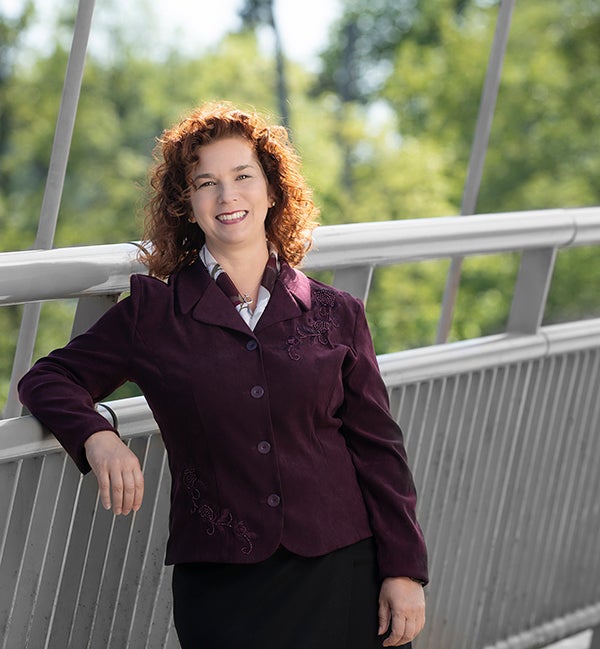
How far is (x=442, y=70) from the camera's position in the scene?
127 feet

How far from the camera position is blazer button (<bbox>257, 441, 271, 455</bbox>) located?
1.83 m

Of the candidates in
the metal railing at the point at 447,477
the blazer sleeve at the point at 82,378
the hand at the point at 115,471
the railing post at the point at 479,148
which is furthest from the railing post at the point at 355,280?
the railing post at the point at 479,148

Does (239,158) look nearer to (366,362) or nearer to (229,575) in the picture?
(366,362)

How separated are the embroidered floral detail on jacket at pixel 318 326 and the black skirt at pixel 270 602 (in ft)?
1.04

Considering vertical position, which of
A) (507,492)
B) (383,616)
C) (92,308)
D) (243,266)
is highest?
(243,266)

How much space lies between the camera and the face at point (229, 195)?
1914mm

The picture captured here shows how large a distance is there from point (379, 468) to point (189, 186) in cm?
54

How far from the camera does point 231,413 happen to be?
1827 millimetres

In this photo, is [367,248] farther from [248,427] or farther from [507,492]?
[507,492]

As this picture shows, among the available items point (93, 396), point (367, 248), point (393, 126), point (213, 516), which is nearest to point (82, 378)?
point (93, 396)

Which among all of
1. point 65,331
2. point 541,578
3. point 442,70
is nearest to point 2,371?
point 65,331

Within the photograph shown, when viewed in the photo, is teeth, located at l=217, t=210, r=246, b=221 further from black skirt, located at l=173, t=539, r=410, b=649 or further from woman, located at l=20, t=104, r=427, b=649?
black skirt, located at l=173, t=539, r=410, b=649

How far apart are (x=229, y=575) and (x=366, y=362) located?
0.40 meters

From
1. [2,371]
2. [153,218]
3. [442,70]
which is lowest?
[2,371]
